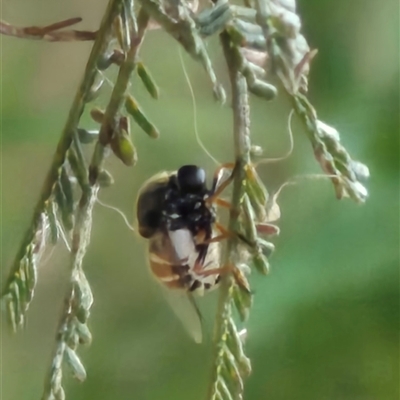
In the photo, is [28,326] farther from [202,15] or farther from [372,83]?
[202,15]

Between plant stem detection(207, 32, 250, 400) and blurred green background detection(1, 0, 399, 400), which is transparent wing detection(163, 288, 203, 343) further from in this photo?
blurred green background detection(1, 0, 399, 400)

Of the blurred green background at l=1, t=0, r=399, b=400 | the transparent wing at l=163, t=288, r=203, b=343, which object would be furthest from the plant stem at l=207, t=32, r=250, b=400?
the blurred green background at l=1, t=0, r=399, b=400

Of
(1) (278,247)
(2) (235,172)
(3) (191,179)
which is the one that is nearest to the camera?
(2) (235,172)

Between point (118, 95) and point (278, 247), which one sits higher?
point (118, 95)

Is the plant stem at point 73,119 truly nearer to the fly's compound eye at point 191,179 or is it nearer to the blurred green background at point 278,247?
the fly's compound eye at point 191,179

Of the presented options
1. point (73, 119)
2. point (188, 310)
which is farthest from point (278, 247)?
point (73, 119)

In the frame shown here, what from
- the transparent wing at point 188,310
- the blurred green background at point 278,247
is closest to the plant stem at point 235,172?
the transparent wing at point 188,310

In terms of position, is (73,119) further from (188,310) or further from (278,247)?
(278,247)
